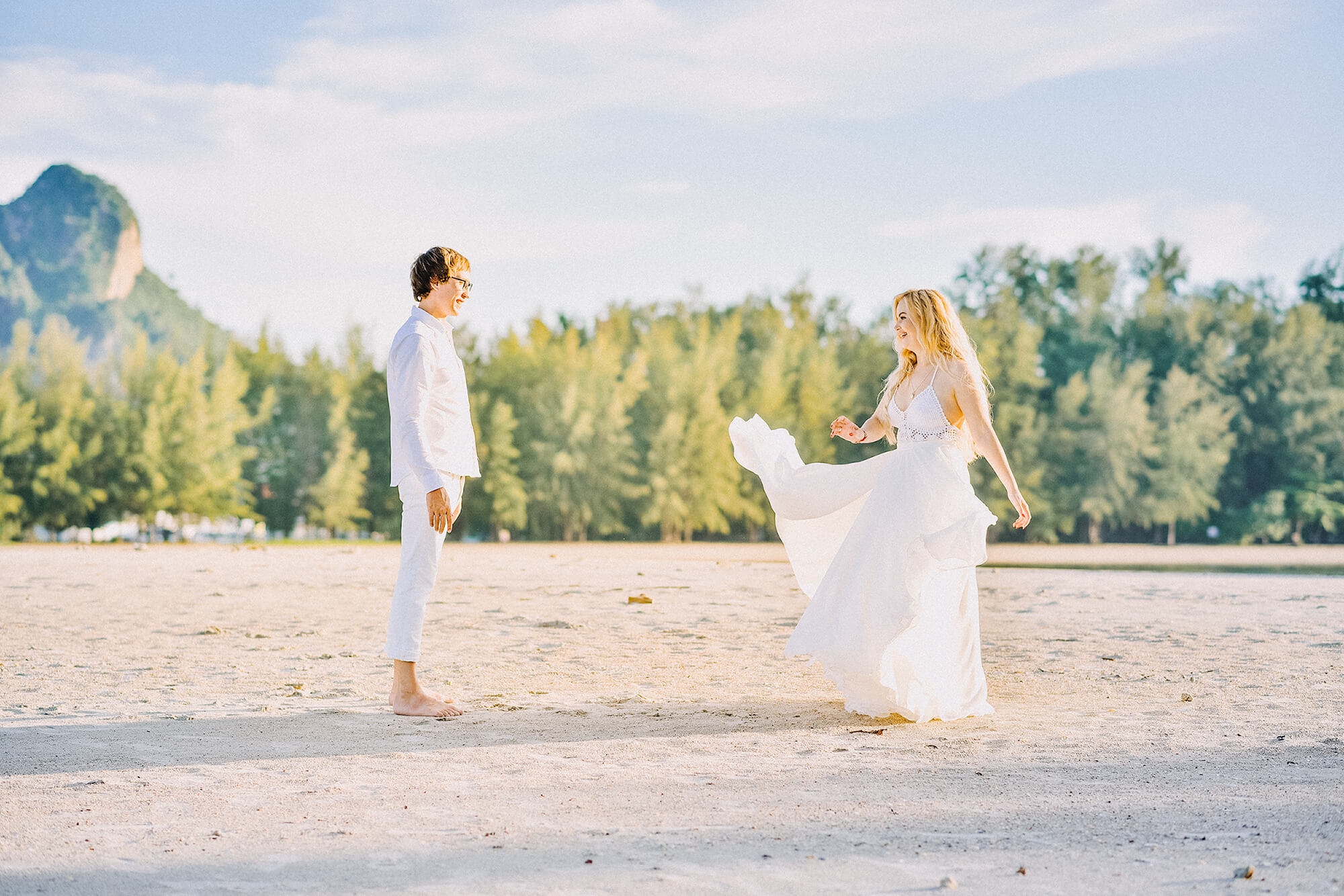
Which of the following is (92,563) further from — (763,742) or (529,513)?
(529,513)

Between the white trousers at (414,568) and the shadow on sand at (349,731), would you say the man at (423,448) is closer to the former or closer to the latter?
the white trousers at (414,568)

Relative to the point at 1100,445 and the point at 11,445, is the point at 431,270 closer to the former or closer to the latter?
the point at 11,445

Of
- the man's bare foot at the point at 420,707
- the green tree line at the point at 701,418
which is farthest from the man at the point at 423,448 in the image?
the green tree line at the point at 701,418

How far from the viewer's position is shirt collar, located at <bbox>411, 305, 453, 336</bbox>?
507 centimetres

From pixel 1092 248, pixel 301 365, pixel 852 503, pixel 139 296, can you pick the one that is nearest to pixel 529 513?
pixel 301 365

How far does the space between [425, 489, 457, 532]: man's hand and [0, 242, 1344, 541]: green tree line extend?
101 ft

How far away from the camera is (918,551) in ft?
16.1

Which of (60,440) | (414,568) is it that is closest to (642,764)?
(414,568)

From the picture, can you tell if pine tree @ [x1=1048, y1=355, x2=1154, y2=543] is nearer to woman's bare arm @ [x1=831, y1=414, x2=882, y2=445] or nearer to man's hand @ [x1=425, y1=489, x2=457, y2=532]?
woman's bare arm @ [x1=831, y1=414, x2=882, y2=445]

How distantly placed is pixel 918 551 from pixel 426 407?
216cm

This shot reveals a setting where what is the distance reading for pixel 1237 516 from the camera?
1625 inches

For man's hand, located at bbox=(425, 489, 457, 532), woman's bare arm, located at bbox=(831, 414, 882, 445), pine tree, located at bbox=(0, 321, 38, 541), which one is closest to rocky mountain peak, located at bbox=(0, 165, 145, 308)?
pine tree, located at bbox=(0, 321, 38, 541)

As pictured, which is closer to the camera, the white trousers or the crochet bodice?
the white trousers

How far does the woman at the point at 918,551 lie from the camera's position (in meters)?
4.85
